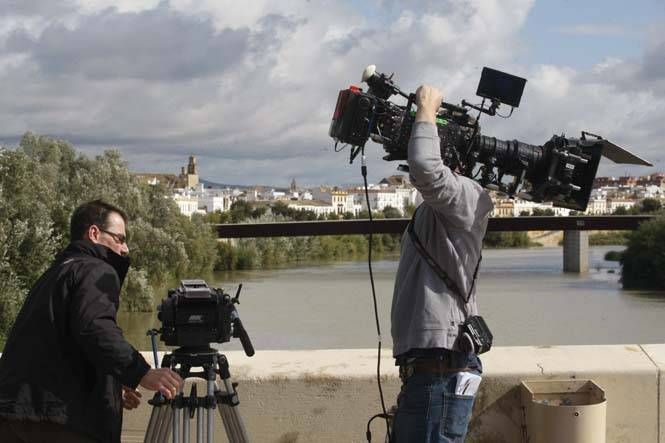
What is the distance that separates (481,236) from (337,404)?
951 millimetres

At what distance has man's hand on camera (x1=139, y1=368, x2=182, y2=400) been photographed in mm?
2047

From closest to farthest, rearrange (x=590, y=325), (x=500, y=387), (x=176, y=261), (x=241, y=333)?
(x=241, y=333) < (x=500, y=387) < (x=590, y=325) < (x=176, y=261)

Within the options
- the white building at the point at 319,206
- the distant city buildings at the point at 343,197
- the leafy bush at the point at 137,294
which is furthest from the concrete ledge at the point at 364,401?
the white building at the point at 319,206

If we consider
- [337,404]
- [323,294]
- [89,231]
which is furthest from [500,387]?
[323,294]

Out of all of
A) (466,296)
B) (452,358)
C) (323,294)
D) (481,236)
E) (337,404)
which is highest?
(481,236)

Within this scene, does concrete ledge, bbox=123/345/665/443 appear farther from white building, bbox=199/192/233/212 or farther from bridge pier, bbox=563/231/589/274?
white building, bbox=199/192/233/212

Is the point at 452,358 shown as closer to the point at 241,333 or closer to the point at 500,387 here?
the point at 241,333

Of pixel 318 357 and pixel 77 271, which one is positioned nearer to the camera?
pixel 77 271

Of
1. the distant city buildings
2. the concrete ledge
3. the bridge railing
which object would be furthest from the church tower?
the concrete ledge

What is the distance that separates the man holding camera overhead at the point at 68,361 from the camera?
6.62ft

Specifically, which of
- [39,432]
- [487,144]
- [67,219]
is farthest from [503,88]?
[67,219]

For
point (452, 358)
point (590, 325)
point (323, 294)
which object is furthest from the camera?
point (323, 294)

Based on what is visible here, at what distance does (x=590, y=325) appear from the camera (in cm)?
2141

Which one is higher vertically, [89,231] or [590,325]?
[89,231]
